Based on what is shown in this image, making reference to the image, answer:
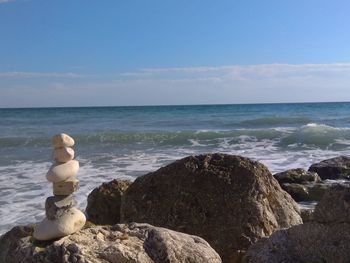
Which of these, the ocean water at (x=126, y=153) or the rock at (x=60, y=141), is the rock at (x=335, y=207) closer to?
the rock at (x=60, y=141)

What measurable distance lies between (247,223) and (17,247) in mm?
2042

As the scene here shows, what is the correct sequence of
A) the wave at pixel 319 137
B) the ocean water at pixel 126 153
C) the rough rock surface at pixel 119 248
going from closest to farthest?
1. the rough rock surface at pixel 119 248
2. the ocean water at pixel 126 153
3. the wave at pixel 319 137

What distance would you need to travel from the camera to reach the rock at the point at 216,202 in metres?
4.61

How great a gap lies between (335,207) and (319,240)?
0.89ft

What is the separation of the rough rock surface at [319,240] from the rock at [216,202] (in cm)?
57

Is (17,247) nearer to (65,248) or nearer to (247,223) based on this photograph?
(65,248)

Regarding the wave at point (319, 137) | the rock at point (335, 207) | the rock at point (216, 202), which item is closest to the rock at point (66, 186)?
the rock at point (216, 202)

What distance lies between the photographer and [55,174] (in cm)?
338

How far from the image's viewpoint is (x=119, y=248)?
317 cm

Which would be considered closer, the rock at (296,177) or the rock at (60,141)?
the rock at (60,141)

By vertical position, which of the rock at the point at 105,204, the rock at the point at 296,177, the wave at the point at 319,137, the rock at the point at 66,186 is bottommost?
the wave at the point at 319,137

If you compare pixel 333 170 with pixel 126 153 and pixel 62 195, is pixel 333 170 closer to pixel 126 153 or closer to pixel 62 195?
pixel 126 153

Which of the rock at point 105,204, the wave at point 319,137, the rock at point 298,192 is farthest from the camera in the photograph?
the wave at point 319,137

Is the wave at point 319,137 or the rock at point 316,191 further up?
the rock at point 316,191
